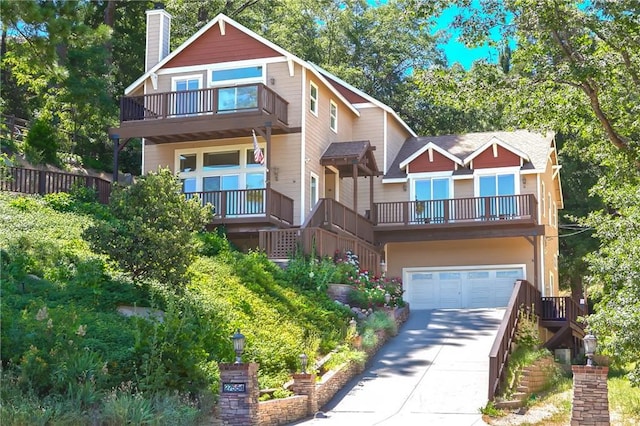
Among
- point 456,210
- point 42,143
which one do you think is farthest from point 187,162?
point 456,210

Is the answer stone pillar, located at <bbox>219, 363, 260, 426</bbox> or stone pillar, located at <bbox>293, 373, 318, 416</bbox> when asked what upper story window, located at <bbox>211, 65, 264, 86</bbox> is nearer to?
stone pillar, located at <bbox>293, 373, 318, 416</bbox>

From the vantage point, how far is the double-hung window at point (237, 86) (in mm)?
28984

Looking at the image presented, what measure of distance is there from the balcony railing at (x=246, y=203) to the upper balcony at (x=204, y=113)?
83.1 inches

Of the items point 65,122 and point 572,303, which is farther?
point 65,122

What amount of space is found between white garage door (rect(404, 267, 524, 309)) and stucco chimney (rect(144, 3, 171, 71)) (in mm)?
12785

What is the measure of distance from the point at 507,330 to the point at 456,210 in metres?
11.5

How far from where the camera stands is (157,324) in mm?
15227

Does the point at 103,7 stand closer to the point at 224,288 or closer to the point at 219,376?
the point at 224,288

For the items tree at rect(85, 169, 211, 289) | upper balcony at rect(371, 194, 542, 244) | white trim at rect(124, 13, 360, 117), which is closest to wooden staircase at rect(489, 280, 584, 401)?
upper balcony at rect(371, 194, 542, 244)

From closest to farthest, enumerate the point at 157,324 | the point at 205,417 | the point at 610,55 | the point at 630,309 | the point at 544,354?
the point at 205,417, the point at 157,324, the point at 630,309, the point at 610,55, the point at 544,354

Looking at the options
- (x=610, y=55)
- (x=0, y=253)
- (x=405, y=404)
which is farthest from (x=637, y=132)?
(x=0, y=253)

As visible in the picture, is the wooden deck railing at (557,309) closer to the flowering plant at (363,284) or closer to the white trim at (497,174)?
the flowering plant at (363,284)

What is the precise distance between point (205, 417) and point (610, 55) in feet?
41.8

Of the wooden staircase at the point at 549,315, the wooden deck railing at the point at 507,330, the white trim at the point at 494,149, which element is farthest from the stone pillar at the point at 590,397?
the white trim at the point at 494,149
